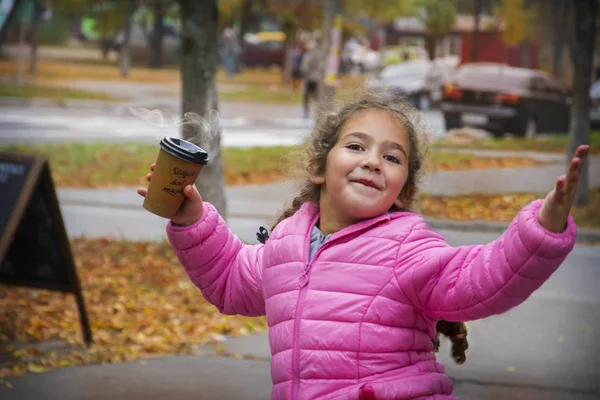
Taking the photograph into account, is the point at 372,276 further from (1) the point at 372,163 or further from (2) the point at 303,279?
(1) the point at 372,163

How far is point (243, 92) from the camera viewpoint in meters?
30.3

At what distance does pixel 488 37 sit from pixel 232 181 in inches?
185

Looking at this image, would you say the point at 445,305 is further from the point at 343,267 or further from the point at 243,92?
the point at 243,92

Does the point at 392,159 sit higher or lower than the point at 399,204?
higher

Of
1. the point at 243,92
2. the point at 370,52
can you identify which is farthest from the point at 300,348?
the point at 243,92

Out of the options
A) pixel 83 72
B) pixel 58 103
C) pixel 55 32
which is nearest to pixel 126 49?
pixel 83 72

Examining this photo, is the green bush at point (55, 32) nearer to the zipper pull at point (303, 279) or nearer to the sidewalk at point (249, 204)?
the sidewalk at point (249, 204)

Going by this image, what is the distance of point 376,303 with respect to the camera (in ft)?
9.51

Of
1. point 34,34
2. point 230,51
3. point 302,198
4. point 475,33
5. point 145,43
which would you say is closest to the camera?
point 302,198

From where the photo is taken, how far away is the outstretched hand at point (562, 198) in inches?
99.0

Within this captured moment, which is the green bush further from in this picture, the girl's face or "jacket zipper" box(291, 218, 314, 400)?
"jacket zipper" box(291, 218, 314, 400)

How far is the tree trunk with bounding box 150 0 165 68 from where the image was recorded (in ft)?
82.9

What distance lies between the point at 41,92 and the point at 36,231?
1992 cm

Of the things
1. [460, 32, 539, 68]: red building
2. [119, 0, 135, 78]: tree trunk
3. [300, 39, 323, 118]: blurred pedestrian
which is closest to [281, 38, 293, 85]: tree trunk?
[119, 0, 135, 78]: tree trunk
